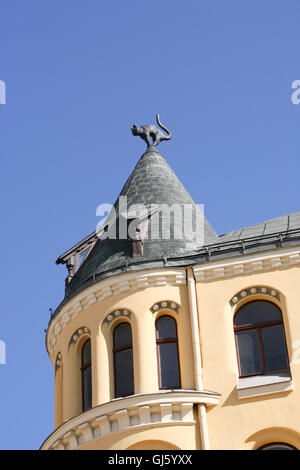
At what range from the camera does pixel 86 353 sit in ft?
102

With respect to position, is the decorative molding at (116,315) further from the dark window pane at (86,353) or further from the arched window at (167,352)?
the dark window pane at (86,353)

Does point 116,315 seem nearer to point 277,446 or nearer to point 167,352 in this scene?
point 167,352

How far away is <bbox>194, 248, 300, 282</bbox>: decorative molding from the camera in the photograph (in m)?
30.2

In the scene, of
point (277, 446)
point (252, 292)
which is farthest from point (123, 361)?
point (277, 446)

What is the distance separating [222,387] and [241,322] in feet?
6.59

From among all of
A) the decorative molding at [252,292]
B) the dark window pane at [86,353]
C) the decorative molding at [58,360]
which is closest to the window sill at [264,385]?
→ the decorative molding at [252,292]

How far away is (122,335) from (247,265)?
13.0 feet

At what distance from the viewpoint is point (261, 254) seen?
3039 cm

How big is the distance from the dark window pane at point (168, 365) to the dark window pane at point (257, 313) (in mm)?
1892

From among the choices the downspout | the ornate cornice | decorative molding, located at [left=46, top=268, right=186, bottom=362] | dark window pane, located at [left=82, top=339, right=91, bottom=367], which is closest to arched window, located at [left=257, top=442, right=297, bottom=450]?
Result: the downspout

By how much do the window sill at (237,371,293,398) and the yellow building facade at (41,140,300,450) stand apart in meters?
0.03

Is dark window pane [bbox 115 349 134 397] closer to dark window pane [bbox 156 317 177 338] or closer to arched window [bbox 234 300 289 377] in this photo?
dark window pane [bbox 156 317 177 338]
